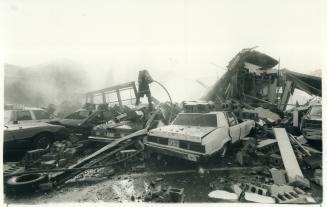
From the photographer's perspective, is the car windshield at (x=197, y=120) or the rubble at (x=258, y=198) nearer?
the rubble at (x=258, y=198)

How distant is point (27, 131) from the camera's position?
20.4ft

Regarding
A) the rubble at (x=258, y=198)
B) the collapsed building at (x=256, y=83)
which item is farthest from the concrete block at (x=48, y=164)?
the collapsed building at (x=256, y=83)

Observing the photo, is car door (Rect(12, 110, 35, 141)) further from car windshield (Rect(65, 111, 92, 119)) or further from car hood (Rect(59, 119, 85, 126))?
car windshield (Rect(65, 111, 92, 119))

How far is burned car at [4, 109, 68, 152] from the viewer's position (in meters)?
5.85

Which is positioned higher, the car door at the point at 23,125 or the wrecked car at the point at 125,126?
the car door at the point at 23,125

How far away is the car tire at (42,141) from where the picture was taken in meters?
6.44

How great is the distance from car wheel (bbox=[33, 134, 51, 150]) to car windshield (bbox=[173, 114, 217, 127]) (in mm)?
4092

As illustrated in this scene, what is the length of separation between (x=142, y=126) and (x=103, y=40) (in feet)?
9.40

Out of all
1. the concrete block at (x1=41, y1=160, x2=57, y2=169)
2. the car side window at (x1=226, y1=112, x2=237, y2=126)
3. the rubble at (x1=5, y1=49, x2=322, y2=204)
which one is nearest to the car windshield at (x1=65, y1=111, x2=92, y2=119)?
the rubble at (x1=5, y1=49, x2=322, y2=204)

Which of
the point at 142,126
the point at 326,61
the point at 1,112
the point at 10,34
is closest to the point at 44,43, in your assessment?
the point at 10,34

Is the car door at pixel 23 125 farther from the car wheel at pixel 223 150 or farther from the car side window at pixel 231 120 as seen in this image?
the car side window at pixel 231 120

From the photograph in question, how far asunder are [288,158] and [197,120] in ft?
7.11

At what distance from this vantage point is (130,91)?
427 inches

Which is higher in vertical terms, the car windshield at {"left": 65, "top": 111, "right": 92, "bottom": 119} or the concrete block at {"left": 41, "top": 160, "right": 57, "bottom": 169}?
the car windshield at {"left": 65, "top": 111, "right": 92, "bottom": 119}
